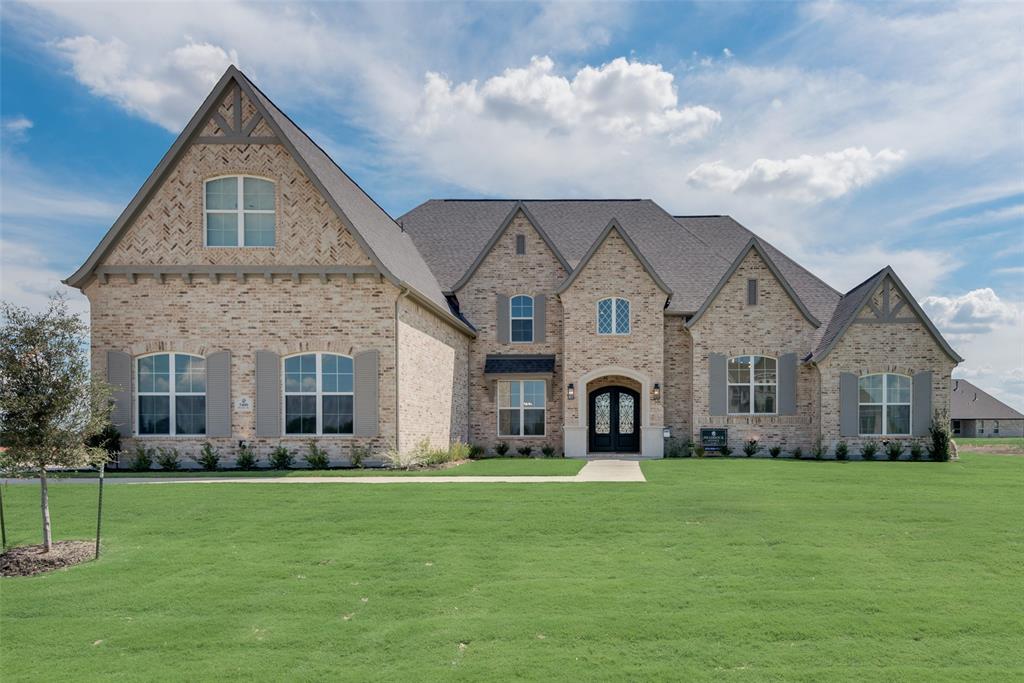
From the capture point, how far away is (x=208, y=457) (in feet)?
59.8

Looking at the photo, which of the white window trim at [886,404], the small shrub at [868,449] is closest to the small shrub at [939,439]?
the white window trim at [886,404]

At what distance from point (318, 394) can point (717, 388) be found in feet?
44.7

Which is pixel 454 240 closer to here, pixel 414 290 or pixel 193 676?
pixel 414 290

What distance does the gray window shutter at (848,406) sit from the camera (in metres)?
23.5

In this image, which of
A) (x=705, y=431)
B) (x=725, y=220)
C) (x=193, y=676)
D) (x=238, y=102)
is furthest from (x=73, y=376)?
(x=725, y=220)

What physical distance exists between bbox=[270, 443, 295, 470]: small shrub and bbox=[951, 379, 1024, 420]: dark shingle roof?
69.8 meters

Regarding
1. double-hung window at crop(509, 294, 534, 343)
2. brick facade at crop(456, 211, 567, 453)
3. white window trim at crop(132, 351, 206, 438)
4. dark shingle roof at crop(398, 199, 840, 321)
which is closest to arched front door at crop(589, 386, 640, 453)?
brick facade at crop(456, 211, 567, 453)

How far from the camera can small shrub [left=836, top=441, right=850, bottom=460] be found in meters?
23.1

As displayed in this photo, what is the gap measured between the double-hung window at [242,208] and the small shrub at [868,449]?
19.8 m

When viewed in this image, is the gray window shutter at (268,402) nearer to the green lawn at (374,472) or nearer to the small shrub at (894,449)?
the green lawn at (374,472)

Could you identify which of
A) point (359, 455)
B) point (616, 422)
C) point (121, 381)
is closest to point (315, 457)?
point (359, 455)

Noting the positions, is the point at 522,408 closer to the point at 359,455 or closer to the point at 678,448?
the point at 678,448

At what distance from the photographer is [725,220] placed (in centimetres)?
3075

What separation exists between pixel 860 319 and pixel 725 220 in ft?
28.9
